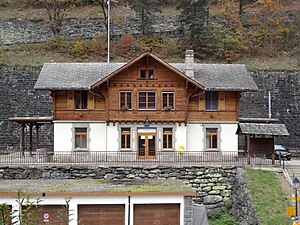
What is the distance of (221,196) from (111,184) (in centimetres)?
670

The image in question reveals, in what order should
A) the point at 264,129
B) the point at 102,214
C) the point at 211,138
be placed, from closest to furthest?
the point at 102,214
the point at 264,129
the point at 211,138

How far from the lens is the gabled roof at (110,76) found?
2934 centimetres

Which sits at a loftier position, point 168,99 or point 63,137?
point 168,99

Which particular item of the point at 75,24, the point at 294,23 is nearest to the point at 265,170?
the point at 294,23

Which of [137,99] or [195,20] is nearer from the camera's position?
[137,99]

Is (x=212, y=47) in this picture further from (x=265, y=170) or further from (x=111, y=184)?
(x=111, y=184)

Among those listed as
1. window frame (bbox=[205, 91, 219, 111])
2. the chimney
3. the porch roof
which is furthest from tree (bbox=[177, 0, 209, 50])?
the porch roof

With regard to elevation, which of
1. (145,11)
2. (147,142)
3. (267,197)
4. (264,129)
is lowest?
(267,197)

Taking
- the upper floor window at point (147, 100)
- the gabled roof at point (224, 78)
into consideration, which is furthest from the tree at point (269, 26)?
the upper floor window at point (147, 100)

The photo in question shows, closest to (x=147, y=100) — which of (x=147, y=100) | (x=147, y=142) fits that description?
(x=147, y=100)

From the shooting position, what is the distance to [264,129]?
2778cm

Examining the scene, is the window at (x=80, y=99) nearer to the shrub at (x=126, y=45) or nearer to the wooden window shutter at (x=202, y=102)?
the wooden window shutter at (x=202, y=102)

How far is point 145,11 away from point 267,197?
35551 mm

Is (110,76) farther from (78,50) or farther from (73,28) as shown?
(73,28)
